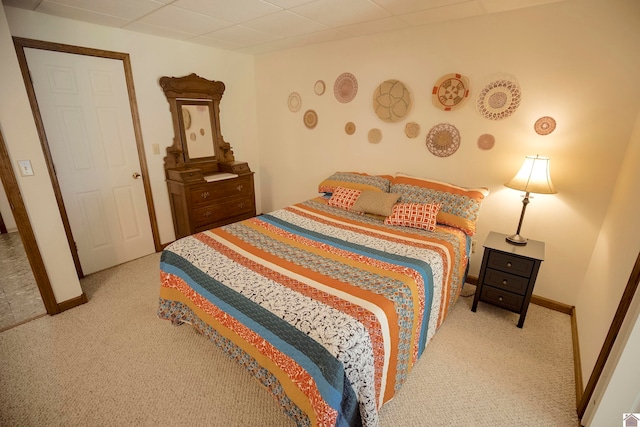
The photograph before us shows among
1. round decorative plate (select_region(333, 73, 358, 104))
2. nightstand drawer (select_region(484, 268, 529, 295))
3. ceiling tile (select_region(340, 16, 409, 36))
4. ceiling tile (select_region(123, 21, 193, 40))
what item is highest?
ceiling tile (select_region(340, 16, 409, 36))

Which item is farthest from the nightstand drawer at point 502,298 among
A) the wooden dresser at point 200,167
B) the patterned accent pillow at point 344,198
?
the wooden dresser at point 200,167

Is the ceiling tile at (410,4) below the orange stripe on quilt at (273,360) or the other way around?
the other way around

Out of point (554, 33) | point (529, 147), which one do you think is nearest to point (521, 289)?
point (529, 147)

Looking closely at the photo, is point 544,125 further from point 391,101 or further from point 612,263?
point 391,101

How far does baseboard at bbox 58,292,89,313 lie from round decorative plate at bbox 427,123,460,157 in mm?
3450

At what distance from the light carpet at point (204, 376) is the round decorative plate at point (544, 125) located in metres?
1.50

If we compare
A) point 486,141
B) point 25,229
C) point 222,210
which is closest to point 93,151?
point 25,229

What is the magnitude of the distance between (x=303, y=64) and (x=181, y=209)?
2282 millimetres

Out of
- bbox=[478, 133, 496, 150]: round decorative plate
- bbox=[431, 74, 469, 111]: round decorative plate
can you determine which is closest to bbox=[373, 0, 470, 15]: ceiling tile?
bbox=[431, 74, 469, 111]: round decorative plate

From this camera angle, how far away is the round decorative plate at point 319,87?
3.46 metres

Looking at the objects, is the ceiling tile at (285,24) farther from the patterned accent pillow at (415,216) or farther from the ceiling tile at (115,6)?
the patterned accent pillow at (415,216)

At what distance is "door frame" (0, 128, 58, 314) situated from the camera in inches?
80.8

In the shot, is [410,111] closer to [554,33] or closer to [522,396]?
[554,33]

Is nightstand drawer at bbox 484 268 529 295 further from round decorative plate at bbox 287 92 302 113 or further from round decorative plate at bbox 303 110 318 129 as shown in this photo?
round decorative plate at bbox 287 92 302 113
